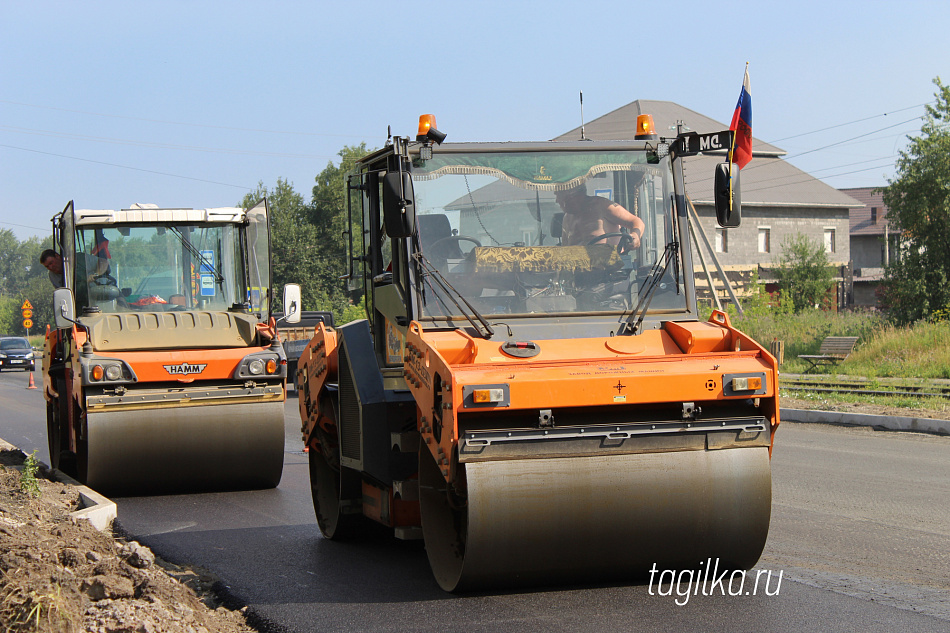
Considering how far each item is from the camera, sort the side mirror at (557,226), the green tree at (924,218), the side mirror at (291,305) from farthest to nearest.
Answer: the green tree at (924,218) → the side mirror at (291,305) → the side mirror at (557,226)

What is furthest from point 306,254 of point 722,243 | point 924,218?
point 924,218

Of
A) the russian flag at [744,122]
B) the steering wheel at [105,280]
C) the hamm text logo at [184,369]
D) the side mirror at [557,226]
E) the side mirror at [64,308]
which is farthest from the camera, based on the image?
the russian flag at [744,122]

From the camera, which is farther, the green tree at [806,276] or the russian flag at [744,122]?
the green tree at [806,276]

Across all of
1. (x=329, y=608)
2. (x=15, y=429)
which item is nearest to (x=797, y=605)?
(x=329, y=608)

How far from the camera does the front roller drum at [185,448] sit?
972 centimetres

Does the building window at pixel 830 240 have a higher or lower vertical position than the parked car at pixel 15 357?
higher

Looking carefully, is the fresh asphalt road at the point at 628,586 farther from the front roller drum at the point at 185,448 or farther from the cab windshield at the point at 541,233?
the cab windshield at the point at 541,233

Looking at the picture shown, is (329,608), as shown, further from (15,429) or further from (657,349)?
(15,429)

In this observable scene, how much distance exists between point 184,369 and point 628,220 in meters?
5.24

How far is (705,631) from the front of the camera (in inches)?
193

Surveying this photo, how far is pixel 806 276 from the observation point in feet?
156

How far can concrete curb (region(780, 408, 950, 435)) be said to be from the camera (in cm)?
1443

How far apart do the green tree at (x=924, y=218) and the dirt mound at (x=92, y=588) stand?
2671 centimetres

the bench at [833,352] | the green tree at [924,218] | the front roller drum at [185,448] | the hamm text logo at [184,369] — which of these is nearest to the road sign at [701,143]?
the front roller drum at [185,448]
